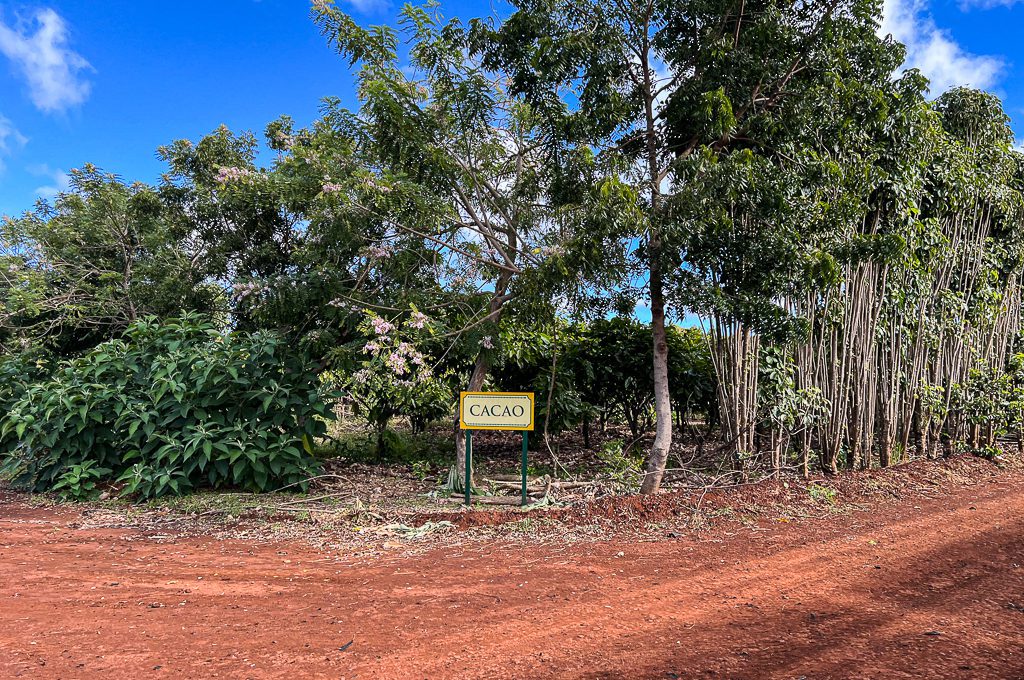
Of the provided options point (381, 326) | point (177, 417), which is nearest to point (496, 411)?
point (381, 326)

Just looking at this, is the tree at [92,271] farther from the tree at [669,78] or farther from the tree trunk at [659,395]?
the tree trunk at [659,395]

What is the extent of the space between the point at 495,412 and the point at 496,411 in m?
0.01

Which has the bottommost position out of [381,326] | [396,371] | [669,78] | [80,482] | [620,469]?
[80,482]

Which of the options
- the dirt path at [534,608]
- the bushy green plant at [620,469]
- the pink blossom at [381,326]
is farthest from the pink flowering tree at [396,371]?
the bushy green plant at [620,469]

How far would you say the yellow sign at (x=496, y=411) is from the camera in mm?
5398

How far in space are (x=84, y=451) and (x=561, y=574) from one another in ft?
17.5

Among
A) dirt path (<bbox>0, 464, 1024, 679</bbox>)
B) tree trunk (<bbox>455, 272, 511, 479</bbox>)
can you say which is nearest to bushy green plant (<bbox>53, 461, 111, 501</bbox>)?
dirt path (<bbox>0, 464, 1024, 679</bbox>)

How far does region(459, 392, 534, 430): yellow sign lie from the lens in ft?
17.7

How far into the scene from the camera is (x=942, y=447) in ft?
25.9

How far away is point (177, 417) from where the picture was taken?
5.93 meters

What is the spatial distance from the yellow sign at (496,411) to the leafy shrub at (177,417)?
1615 mm

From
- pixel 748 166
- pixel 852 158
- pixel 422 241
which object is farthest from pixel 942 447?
pixel 422 241

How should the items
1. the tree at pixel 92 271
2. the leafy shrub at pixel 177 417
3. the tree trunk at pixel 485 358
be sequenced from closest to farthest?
the leafy shrub at pixel 177 417 < the tree trunk at pixel 485 358 < the tree at pixel 92 271

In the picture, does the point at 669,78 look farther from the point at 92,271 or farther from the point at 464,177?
the point at 92,271
